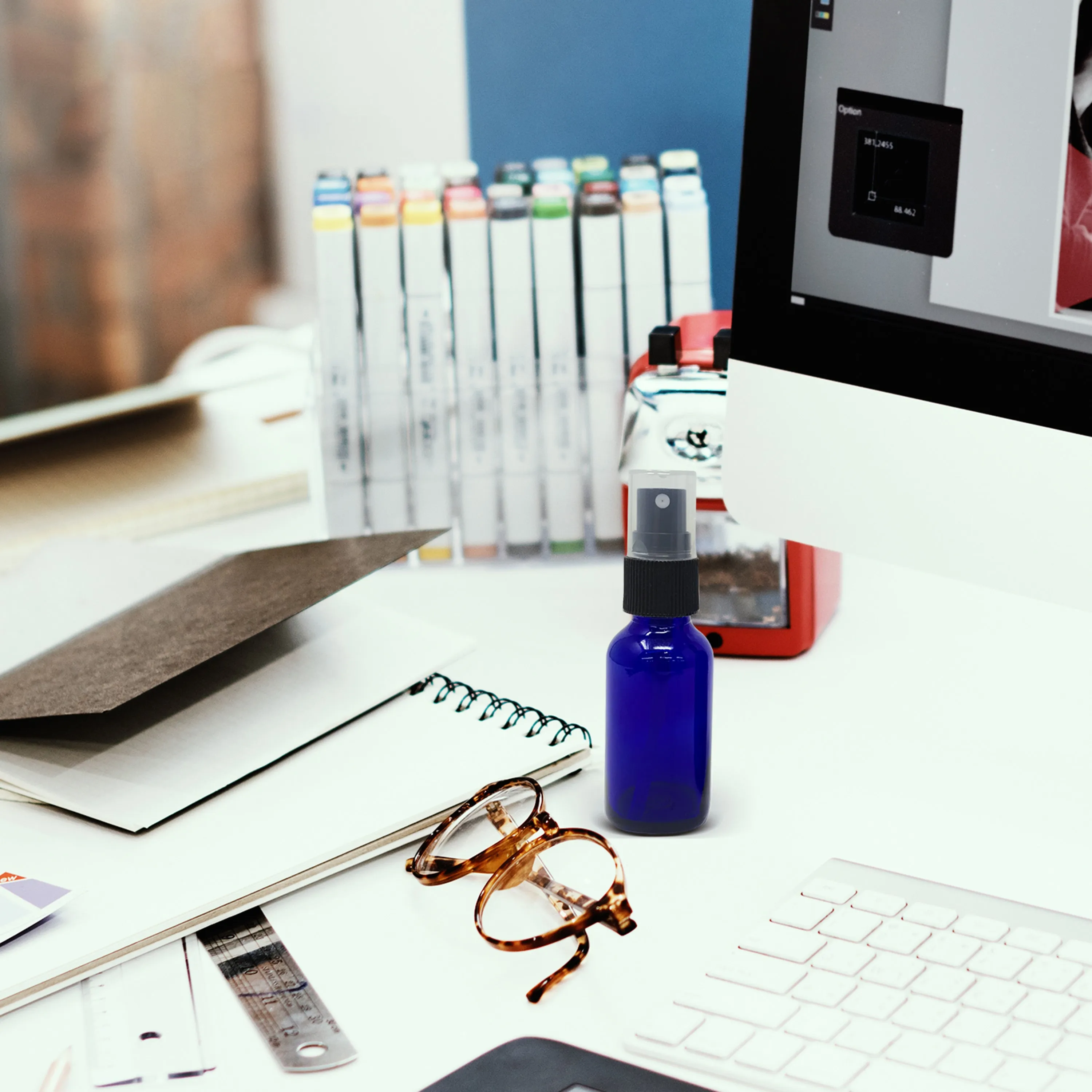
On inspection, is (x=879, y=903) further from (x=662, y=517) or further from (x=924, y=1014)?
(x=662, y=517)

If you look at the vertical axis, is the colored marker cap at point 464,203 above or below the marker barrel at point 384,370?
above

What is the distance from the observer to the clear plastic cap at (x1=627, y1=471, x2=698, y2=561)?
0.56 meters

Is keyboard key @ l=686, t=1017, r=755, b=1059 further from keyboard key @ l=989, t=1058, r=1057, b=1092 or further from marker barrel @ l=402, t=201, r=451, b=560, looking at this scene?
marker barrel @ l=402, t=201, r=451, b=560

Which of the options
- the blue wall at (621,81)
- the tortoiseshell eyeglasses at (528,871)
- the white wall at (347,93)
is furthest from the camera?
the white wall at (347,93)

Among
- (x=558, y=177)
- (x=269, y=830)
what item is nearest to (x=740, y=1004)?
(x=269, y=830)

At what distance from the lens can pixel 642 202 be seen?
0.94 m

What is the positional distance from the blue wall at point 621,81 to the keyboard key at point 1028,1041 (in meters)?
0.80

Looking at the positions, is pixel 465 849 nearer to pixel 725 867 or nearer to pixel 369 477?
pixel 725 867

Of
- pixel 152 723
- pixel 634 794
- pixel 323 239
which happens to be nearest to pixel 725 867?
pixel 634 794

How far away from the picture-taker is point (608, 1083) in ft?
1.40

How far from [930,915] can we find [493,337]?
0.59m

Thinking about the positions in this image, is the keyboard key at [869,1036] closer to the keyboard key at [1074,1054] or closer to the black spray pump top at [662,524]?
the keyboard key at [1074,1054]

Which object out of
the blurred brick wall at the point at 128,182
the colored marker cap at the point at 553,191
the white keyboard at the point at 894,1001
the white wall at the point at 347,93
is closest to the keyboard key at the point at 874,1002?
the white keyboard at the point at 894,1001

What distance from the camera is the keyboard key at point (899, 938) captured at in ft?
1.54
